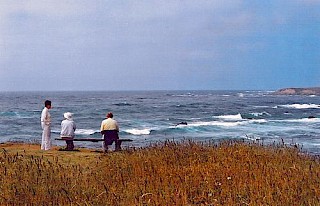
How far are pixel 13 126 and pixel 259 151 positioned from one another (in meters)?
38.7

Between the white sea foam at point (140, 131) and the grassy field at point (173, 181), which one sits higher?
the grassy field at point (173, 181)

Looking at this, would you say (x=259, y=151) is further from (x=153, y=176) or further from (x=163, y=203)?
(x=163, y=203)

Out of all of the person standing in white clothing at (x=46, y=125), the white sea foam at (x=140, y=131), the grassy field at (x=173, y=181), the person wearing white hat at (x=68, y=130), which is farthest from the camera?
the white sea foam at (x=140, y=131)

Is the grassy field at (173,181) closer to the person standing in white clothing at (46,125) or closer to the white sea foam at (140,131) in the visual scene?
the person standing in white clothing at (46,125)

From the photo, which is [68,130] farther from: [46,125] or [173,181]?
[173,181]

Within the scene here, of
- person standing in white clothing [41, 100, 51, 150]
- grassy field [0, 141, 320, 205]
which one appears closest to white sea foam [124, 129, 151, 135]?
person standing in white clothing [41, 100, 51, 150]

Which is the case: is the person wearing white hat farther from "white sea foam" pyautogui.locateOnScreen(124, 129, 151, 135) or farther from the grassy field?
"white sea foam" pyautogui.locateOnScreen(124, 129, 151, 135)

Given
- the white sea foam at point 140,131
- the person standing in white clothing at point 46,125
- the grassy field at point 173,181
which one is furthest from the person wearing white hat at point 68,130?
the white sea foam at point 140,131

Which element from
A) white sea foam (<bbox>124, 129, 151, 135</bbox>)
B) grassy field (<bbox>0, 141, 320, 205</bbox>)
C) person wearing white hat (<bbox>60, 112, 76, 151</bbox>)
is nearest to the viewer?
grassy field (<bbox>0, 141, 320, 205</bbox>)

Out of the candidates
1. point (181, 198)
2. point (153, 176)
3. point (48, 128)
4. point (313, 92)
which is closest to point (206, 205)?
point (181, 198)

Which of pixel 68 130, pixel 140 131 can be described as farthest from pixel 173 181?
pixel 140 131

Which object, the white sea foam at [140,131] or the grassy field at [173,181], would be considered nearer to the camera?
the grassy field at [173,181]

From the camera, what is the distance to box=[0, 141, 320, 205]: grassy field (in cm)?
706

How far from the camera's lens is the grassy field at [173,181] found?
23.2 feet
